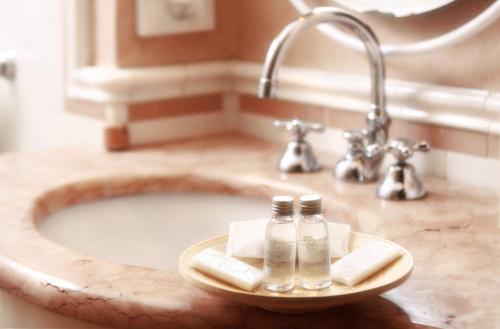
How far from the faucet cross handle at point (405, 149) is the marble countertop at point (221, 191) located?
0.07m

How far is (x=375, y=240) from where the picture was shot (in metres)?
1.10

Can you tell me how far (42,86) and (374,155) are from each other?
81 centimetres

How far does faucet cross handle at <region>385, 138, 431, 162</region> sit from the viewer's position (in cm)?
146

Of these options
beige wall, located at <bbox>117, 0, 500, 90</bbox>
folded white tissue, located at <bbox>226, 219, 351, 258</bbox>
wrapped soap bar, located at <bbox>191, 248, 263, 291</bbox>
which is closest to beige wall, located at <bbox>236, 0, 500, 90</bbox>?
beige wall, located at <bbox>117, 0, 500, 90</bbox>

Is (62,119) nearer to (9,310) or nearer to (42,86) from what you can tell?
(42,86)

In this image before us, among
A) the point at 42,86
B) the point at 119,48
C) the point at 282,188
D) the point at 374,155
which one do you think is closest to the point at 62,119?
the point at 42,86

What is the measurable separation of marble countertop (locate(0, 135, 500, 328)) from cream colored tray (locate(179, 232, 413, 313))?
0.08ft

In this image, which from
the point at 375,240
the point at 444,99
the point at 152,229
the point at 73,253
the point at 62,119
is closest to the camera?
the point at 375,240

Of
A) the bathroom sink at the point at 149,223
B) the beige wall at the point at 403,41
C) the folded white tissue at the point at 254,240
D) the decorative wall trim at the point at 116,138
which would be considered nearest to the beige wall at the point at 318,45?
the beige wall at the point at 403,41

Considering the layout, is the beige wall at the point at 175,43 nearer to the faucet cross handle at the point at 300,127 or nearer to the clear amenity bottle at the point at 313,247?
the faucet cross handle at the point at 300,127

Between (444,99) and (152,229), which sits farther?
(152,229)

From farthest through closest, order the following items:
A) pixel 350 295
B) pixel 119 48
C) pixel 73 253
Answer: pixel 119 48, pixel 73 253, pixel 350 295

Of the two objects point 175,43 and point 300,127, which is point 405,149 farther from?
point 175,43

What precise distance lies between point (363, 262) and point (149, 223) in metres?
0.69
